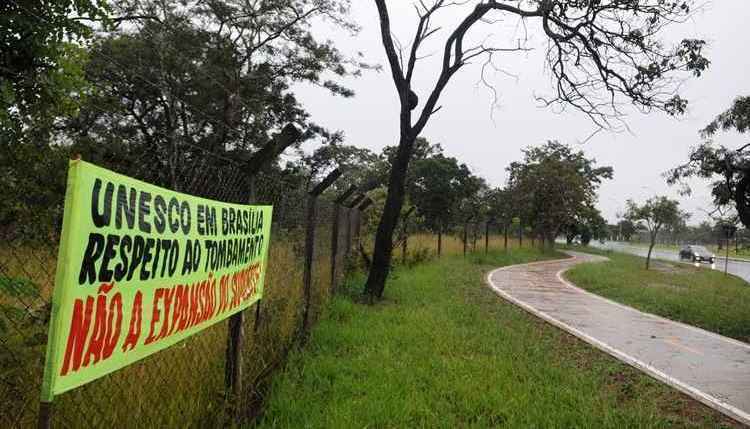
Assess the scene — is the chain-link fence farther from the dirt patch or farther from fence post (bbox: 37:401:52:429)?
the dirt patch

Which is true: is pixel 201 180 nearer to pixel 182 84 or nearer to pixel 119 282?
pixel 119 282

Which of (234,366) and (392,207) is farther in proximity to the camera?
(392,207)

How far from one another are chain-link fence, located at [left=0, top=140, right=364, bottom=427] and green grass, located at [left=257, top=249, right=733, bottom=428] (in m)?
0.45

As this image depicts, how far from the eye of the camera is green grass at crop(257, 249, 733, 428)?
3893mm

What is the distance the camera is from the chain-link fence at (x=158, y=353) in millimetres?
2287

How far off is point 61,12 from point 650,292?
45.8 ft

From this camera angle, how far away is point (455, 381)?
4633mm

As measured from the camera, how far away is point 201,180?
2939mm

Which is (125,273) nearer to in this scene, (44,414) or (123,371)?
(44,414)

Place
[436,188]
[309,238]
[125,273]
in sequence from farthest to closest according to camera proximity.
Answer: [436,188] < [309,238] < [125,273]

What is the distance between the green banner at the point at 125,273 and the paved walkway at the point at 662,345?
465 centimetres

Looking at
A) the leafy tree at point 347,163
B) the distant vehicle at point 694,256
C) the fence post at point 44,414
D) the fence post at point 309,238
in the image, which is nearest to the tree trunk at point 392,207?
the fence post at point 309,238

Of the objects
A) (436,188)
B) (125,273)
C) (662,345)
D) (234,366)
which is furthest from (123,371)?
(436,188)

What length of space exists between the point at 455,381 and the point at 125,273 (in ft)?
12.0
